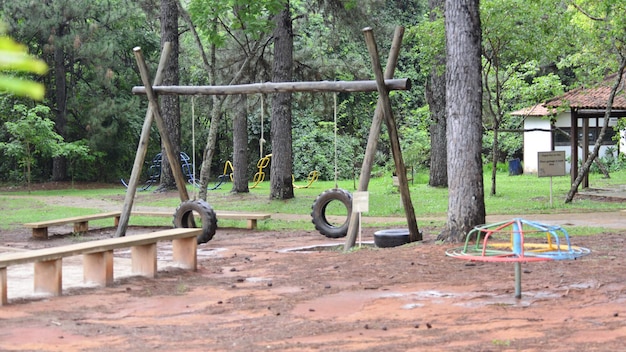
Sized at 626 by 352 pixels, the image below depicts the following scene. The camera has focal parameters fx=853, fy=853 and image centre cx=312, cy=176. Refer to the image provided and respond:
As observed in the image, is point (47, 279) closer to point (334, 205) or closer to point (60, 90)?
point (334, 205)

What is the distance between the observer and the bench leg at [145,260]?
31.8 ft

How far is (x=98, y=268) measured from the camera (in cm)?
A: 902

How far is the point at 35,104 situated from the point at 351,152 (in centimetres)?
1323

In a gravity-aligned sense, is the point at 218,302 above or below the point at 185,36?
below

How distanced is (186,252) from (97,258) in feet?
5.08

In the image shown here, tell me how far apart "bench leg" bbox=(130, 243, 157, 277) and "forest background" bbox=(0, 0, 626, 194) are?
495 inches

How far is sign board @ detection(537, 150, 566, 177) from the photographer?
66.0ft

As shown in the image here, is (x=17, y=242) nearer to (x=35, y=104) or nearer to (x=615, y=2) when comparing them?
(x=615, y=2)

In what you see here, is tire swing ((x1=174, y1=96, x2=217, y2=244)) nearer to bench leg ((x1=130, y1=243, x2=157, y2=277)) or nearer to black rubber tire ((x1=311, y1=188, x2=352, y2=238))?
black rubber tire ((x1=311, y1=188, x2=352, y2=238))

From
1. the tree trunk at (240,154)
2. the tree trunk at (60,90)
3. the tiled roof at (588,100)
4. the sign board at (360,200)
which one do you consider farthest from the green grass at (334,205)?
the tree trunk at (60,90)

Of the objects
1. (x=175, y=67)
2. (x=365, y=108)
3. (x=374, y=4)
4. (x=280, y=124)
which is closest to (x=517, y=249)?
(x=280, y=124)

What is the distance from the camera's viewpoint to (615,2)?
18656 mm

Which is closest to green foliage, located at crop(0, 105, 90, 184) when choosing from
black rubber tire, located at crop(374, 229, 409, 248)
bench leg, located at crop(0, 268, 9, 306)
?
black rubber tire, located at crop(374, 229, 409, 248)

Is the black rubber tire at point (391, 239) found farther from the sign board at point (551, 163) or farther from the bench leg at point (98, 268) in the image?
the sign board at point (551, 163)
